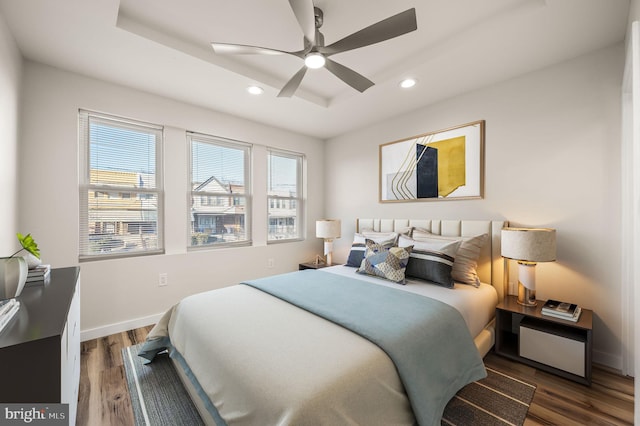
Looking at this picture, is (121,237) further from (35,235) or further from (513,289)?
(513,289)

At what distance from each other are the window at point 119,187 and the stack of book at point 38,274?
970mm

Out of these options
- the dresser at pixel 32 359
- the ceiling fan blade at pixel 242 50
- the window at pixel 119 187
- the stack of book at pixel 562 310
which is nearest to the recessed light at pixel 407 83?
the ceiling fan blade at pixel 242 50

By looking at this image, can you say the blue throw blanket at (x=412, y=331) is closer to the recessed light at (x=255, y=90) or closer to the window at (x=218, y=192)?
the window at (x=218, y=192)

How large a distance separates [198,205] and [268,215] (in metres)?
0.98

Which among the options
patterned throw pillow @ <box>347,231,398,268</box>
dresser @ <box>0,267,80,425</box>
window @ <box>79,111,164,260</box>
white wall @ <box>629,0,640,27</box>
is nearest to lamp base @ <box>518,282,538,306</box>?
patterned throw pillow @ <box>347,231,398,268</box>

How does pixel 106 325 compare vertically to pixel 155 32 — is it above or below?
below

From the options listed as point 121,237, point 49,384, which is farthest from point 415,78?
point 121,237

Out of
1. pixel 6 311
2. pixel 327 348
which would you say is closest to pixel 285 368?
pixel 327 348

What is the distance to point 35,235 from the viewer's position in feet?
7.66

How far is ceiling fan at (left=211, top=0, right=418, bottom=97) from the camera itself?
147cm

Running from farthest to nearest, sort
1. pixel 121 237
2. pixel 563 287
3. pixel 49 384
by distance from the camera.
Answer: pixel 121 237, pixel 563 287, pixel 49 384

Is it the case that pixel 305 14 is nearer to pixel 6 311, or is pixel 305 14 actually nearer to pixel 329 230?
pixel 6 311

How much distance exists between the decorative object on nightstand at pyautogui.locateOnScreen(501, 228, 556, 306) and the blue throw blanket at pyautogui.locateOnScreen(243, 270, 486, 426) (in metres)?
0.84

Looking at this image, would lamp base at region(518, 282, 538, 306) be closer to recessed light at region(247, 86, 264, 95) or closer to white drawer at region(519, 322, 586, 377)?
white drawer at region(519, 322, 586, 377)
